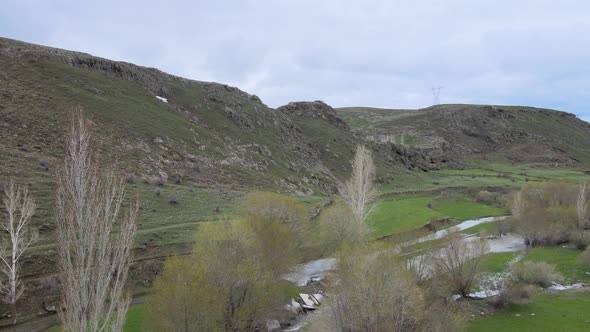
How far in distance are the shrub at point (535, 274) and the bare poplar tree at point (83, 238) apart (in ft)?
128

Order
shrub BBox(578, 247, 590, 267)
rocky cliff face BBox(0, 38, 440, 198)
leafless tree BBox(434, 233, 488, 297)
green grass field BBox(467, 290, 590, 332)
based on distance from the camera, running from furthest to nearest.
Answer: rocky cliff face BBox(0, 38, 440, 198) → shrub BBox(578, 247, 590, 267) → leafless tree BBox(434, 233, 488, 297) → green grass field BBox(467, 290, 590, 332)

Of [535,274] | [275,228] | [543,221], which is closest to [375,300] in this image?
[275,228]

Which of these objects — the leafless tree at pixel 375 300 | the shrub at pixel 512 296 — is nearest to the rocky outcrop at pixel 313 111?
the shrub at pixel 512 296

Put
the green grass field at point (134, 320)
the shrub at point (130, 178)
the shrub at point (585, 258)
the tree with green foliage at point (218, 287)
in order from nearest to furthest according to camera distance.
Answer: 1. the tree with green foliage at point (218, 287)
2. the green grass field at point (134, 320)
3. the shrub at point (585, 258)
4. the shrub at point (130, 178)

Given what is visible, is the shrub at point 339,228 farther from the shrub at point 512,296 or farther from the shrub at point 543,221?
Result: the shrub at point 543,221

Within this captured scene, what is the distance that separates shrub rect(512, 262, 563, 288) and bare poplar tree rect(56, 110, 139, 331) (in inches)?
1539

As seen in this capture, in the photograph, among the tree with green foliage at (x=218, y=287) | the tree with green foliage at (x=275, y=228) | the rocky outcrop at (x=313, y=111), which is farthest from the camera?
the rocky outcrop at (x=313, y=111)

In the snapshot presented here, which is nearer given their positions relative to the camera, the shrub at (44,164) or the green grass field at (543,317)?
the green grass field at (543,317)

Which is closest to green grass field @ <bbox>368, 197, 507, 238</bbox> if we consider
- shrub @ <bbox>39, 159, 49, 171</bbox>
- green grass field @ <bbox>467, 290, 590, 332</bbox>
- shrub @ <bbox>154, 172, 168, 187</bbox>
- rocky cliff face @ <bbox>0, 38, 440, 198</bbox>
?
rocky cliff face @ <bbox>0, 38, 440, 198</bbox>

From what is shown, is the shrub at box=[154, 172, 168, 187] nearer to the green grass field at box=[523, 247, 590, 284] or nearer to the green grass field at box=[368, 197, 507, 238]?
the green grass field at box=[368, 197, 507, 238]

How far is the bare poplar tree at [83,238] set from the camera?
17688 mm

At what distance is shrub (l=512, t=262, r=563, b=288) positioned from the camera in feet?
137

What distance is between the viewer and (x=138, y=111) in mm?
90562

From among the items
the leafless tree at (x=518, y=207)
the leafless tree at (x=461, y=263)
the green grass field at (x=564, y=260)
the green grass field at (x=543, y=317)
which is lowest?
the green grass field at (x=543, y=317)
